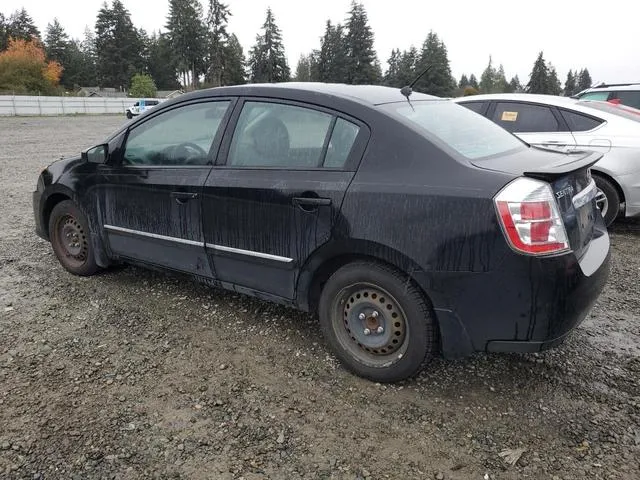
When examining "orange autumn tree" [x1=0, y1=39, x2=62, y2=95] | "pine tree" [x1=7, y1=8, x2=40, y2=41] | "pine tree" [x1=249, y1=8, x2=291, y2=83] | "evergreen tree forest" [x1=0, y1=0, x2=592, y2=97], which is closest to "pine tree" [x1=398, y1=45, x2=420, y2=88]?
"evergreen tree forest" [x1=0, y1=0, x2=592, y2=97]

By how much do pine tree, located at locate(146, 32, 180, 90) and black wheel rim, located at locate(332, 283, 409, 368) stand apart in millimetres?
91093

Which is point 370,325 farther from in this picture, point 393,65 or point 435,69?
point 393,65

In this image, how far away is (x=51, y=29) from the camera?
3526 inches

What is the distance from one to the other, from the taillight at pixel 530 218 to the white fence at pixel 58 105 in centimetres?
4349

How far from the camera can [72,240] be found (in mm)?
4543

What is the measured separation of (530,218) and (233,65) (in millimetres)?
89194

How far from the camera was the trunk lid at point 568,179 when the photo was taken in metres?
2.49

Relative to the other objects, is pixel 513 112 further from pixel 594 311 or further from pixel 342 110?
pixel 342 110

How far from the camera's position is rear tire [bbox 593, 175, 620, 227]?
5.79 m

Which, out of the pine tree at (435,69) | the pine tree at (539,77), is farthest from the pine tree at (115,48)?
the pine tree at (539,77)

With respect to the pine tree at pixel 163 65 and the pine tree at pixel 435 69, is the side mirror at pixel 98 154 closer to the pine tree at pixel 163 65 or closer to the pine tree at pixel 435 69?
the pine tree at pixel 435 69

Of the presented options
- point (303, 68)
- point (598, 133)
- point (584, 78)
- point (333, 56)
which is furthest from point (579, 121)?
point (584, 78)

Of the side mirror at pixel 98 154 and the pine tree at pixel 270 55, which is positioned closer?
the side mirror at pixel 98 154

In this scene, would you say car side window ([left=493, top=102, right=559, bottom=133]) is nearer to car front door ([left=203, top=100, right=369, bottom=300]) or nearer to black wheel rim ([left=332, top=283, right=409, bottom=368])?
car front door ([left=203, top=100, right=369, bottom=300])
